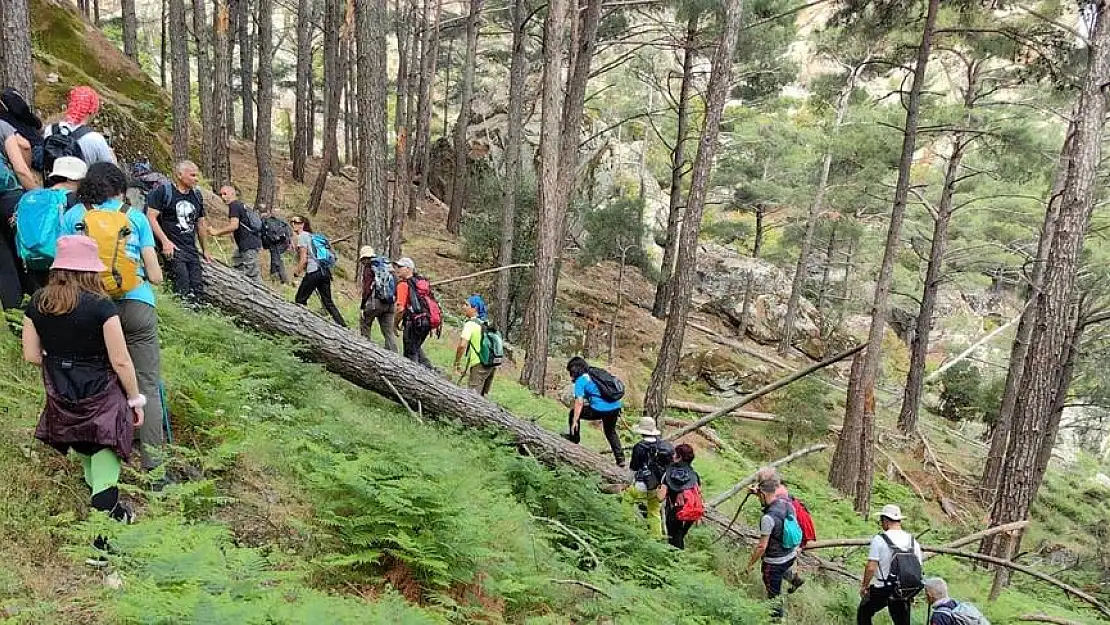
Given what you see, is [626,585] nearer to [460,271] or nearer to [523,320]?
[523,320]

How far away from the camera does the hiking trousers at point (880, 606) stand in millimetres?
6967

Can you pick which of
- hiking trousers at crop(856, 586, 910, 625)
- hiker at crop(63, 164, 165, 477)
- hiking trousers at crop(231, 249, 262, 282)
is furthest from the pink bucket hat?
hiking trousers at crop(856, 586, 910, 625)

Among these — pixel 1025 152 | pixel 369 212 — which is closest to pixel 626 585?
pixel 369 212

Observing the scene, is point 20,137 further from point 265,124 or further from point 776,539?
point 265,124

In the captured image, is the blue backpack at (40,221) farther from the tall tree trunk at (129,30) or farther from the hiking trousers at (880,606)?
the tall tree trunk at (129,30)

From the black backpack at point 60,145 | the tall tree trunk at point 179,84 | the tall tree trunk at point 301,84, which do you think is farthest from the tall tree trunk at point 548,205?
the tall tree trunk at point 301,84

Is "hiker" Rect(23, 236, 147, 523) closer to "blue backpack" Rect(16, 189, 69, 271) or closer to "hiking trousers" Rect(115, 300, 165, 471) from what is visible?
"hiking trousers" Rect(115, 300, 165, 471)

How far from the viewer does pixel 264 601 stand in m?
3.02

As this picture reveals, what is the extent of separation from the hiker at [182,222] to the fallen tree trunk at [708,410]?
12084 mm

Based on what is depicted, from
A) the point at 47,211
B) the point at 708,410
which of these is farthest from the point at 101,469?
the point at 708,410

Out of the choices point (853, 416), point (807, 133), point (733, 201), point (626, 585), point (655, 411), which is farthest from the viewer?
point (733, 201)

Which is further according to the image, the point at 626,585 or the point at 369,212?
the point at 369,212

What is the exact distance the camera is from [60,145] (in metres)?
5.27

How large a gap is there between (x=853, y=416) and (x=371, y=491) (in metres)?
10.7
